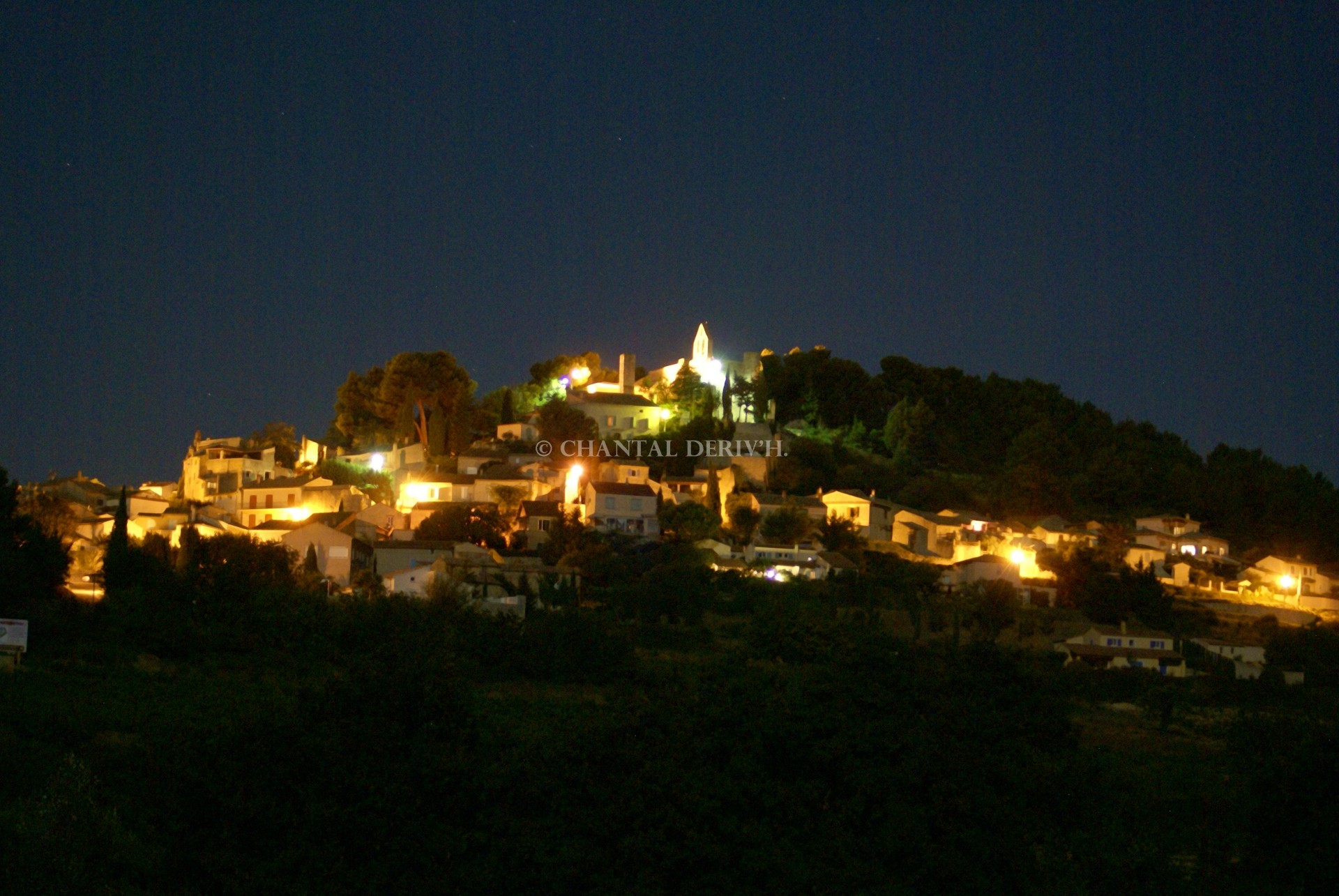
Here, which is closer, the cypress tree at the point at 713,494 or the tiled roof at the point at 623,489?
the tiled roof at the point at 623,489

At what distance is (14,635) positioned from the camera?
728 inches

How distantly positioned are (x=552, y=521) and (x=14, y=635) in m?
15.0

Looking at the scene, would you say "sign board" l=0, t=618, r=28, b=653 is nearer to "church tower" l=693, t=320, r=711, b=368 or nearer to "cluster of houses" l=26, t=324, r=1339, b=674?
"cluster of houses" l=26, t=324, r=1339, b=674

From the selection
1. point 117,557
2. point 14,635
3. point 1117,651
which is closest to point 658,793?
point 14,635

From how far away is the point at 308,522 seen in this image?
99.9ft

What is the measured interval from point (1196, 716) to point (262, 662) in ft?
56.6

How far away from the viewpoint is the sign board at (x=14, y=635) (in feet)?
60.3

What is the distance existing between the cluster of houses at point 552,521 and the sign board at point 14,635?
27.6 ft

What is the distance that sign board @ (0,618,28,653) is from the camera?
1838 cm

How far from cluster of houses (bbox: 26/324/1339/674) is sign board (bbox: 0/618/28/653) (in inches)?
331

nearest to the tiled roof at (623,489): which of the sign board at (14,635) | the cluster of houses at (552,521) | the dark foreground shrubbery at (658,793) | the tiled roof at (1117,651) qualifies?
the cluster of houses at (552,521)

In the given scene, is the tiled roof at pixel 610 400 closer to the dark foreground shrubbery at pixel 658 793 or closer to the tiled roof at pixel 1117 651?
the tiled roof at pixel 1117 651

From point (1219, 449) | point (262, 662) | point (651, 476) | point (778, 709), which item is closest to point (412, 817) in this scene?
point (778, 709)

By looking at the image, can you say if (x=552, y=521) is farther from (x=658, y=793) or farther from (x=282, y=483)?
(x=658, y=793)
